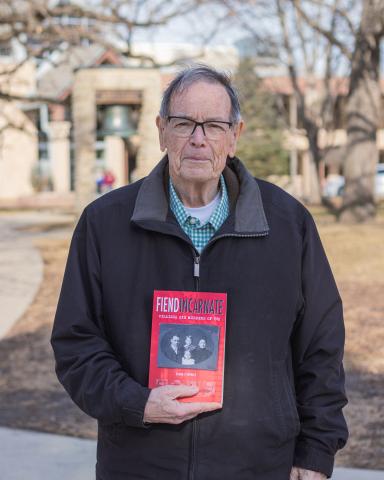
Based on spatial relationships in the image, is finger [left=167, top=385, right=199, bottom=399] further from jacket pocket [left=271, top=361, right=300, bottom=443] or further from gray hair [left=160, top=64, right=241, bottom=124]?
gray hair [left=160, top=64, right=241, bottom=124]

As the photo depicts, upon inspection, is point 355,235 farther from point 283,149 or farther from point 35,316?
point 283,149

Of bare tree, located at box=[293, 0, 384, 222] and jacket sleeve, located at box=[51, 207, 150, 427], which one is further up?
bare tree, located at box=[293, 0, 384, 222]

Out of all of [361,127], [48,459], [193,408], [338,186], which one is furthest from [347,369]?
[338,186]

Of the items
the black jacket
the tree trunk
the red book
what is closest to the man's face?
the black jacket

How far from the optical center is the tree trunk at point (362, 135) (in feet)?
Result: 59.6

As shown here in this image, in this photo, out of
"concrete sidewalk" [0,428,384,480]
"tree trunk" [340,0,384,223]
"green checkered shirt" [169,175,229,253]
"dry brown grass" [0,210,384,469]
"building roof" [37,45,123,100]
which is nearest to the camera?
"green checkered shirt" [169,175,229,253]

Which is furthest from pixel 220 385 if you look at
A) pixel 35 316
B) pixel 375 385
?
pixel 35 316

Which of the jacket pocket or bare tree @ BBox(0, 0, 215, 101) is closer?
the jacket pocket

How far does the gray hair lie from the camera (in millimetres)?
2438

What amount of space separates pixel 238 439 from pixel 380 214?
65.4ft

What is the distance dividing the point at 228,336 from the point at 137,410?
0.33 m

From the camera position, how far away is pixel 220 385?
7.64ft

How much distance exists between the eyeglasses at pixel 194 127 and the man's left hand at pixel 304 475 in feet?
3.32

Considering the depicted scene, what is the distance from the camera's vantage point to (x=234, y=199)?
259 cm
